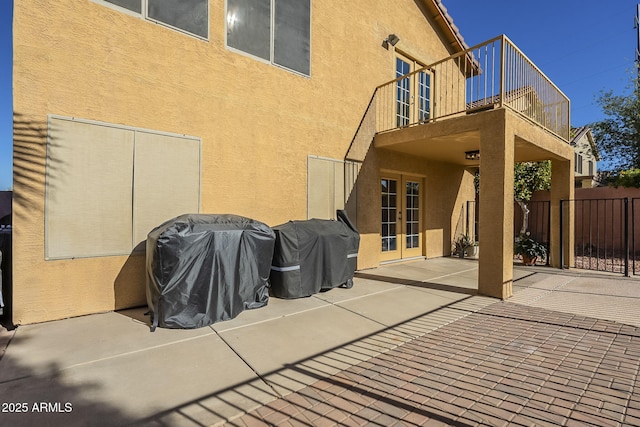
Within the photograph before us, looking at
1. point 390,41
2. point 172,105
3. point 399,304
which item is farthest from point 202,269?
point 390,41

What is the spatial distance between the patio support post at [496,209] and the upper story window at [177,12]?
5057 mm

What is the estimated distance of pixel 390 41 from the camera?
8.24 m

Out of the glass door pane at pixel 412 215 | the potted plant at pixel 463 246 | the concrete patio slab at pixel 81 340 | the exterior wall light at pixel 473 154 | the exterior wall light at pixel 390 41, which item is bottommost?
the concrete patio slab at pixel 81 340

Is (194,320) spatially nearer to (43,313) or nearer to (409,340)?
(43,313)

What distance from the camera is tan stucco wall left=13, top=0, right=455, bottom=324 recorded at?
12.6 feet

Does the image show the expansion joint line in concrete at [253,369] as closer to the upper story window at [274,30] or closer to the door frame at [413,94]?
the upper story window at [274,30]

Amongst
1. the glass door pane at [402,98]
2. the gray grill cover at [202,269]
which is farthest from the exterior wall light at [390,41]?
the gray grill cover at [202,269]

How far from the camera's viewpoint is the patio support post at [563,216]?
8266 mm

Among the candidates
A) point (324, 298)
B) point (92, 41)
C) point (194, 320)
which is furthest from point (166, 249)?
point (92, 41)

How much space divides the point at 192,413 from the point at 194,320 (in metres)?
1.76

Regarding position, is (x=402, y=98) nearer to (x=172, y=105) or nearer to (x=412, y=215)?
(x=412, y=215)

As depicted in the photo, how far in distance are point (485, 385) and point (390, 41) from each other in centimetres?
816

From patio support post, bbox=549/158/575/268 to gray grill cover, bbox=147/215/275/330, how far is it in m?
7.91

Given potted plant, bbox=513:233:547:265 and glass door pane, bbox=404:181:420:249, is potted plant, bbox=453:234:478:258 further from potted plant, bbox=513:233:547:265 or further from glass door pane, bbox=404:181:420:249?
glass door pane, bbox=404:181:420:249
